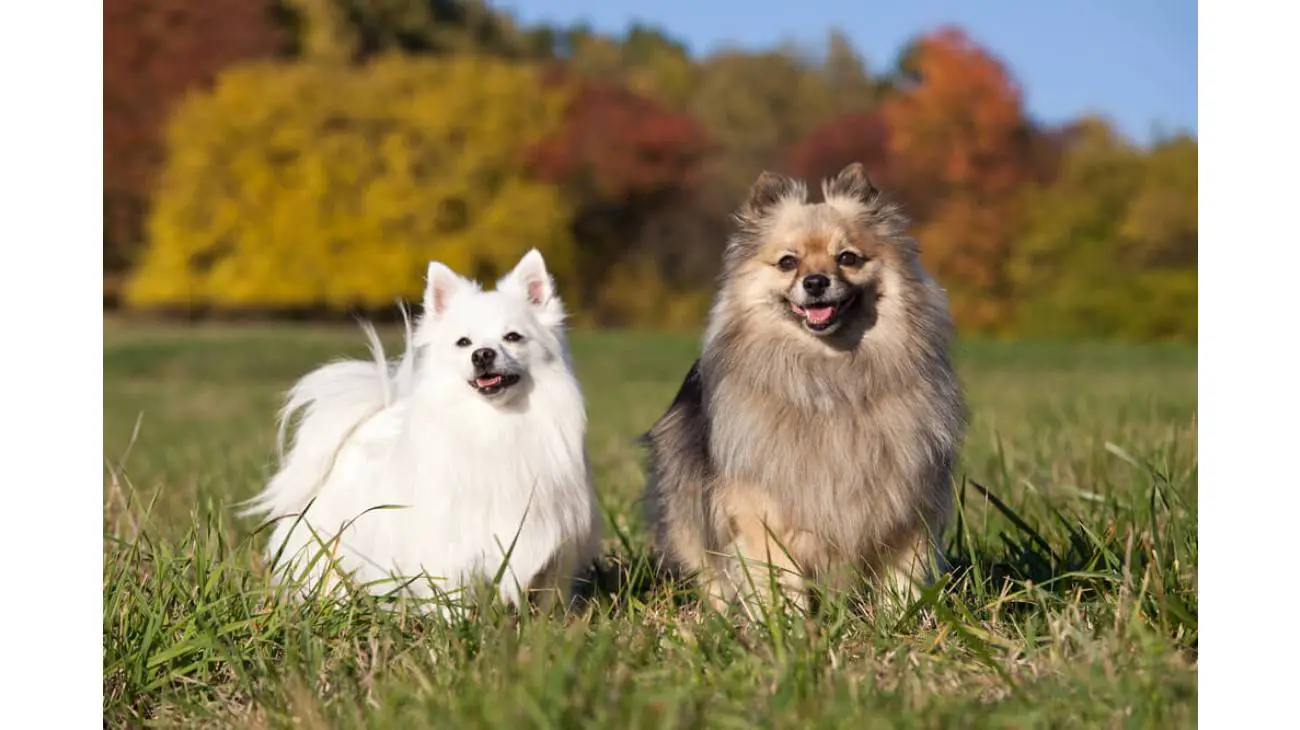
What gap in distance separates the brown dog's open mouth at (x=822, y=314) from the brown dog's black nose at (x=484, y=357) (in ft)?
3.30

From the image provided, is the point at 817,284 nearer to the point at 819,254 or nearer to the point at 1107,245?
the point at 819,254

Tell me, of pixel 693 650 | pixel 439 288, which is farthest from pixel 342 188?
pixel 693 650

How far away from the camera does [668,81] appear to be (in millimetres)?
38250

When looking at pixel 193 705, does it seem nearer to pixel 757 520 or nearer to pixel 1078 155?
pixel 757 520

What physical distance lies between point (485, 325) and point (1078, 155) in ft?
99.4

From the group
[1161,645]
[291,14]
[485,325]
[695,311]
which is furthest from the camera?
[695,311]

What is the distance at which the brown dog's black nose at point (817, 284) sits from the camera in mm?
3779

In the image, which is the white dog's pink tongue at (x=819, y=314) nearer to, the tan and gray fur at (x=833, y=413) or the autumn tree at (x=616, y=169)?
the tan and gray fur at (x=833, y=413)

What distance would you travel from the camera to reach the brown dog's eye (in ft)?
12.8

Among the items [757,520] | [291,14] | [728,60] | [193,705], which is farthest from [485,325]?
[728,60]

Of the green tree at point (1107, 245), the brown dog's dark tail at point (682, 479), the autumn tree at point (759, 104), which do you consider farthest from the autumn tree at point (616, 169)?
the brown dog's dark tail at point (682, 479)

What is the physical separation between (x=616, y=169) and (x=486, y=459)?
33.9 meters

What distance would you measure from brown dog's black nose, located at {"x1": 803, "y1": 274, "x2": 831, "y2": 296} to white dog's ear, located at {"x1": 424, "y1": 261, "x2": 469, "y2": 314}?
1.16m
